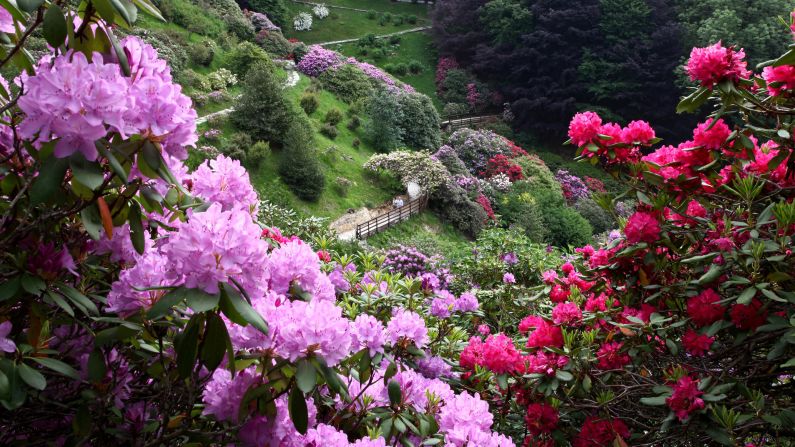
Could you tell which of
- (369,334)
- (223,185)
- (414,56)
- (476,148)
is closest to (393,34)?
(414,56)

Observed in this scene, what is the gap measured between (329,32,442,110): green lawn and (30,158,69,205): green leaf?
2382 centimetres

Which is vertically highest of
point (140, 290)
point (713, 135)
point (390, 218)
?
point (713, 135)

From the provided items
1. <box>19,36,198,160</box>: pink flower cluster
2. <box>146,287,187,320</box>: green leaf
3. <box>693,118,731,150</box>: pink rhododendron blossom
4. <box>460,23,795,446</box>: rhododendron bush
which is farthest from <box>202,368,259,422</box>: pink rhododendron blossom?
<box>693,118,731,150</box>: pink rhododendron blossom

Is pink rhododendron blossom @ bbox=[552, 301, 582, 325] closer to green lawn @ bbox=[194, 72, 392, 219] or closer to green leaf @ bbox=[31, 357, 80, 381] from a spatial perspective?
green leaf @ bbox=[31, 357, 80, 381]

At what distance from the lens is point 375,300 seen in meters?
2.58

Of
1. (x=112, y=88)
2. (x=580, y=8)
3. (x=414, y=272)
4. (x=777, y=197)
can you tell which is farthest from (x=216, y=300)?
(x=580, y=8)

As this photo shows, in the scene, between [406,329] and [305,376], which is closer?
[305,376]

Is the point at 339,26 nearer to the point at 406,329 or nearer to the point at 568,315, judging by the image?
the point at 568,315

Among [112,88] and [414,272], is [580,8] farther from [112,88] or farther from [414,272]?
[112,88]

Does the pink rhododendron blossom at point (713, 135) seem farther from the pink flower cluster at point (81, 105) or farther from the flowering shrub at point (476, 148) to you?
the flowering shrub at point (476, 148)

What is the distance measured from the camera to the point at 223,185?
1495 mm

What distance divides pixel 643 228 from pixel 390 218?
10539 mm

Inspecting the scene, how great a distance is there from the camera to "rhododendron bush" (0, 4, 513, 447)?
96 centimetres

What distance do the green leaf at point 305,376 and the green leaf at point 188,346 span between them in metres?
0.19
